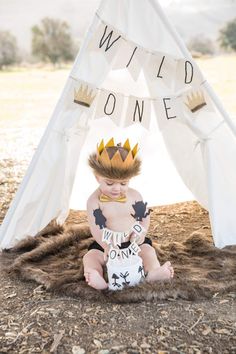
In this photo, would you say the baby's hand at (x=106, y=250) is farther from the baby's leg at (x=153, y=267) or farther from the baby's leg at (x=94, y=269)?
the baby's leg at (x=153, y=267)

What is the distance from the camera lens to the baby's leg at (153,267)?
2680 millimetres

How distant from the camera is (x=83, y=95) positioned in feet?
10.0

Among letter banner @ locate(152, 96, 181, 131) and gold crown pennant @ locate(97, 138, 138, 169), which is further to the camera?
letter banner @ locate(152, 96, 181, 131)

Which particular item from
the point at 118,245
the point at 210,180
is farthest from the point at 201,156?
the point at 118,245

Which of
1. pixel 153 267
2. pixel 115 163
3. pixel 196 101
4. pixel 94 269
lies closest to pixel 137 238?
pixel 153 267

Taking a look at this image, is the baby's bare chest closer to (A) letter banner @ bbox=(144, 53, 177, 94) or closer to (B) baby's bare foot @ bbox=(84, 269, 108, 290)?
(B) baby's bare foot @ bbox=(84, 269, 108, 290)

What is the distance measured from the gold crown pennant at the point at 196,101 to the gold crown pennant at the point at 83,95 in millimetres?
578

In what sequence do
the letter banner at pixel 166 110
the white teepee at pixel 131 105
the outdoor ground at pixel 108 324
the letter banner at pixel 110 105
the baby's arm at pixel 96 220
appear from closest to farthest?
the outdoor ground at pixel 108 324, the baby's arm at pixel 96 220, the white teepee at pixel 131 105, the letter banner at pixel 166 110, the letter banner at pixel 110 105

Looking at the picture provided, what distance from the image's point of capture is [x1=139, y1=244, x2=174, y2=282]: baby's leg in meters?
2.68

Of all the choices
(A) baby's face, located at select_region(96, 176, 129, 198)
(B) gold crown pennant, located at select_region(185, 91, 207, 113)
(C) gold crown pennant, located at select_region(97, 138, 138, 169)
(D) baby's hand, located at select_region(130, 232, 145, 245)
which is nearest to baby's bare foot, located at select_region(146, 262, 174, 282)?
(D) baby's hand, located at select_region(130, 232, 145, 245)

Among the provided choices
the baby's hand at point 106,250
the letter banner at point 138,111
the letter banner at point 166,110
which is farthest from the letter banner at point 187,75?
the baby's hand at point 106,250

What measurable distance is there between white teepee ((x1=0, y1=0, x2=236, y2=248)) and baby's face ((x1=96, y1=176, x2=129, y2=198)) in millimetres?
426

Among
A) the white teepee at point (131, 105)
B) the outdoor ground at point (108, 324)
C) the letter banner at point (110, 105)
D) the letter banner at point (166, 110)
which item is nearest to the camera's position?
the outdoor ground at point (108, 324)

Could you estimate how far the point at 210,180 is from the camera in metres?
3.06
